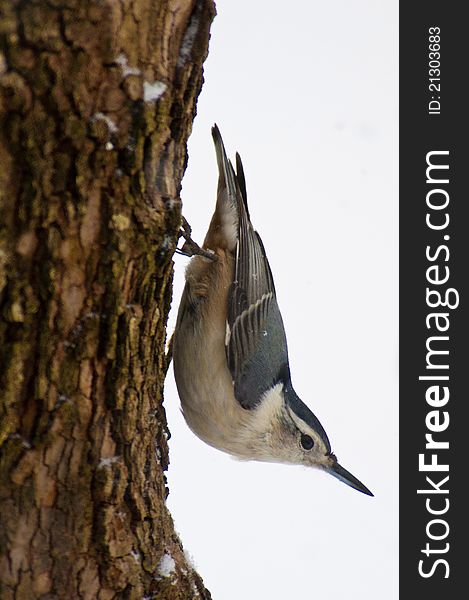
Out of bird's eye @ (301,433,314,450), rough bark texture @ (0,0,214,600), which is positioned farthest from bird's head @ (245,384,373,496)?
rough bark texture @ (0,0,214,600)

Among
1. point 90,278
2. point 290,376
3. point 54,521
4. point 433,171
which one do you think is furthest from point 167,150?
point 433,171

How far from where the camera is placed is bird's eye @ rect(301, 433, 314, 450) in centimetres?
324

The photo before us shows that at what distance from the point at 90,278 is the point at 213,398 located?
4.51ft

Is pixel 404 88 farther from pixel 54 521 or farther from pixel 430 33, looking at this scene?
pixel 54 521

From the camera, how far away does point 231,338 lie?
116 inches

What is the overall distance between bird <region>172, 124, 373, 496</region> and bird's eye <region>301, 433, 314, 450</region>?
11cm

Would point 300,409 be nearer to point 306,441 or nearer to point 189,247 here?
point 306,441

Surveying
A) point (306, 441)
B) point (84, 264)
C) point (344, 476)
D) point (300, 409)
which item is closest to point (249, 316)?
point (300, 409)

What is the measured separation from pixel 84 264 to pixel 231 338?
1.38 meters

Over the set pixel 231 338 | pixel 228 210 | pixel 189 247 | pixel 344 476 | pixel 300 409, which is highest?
pixel 228 210

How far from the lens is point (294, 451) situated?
128 inches

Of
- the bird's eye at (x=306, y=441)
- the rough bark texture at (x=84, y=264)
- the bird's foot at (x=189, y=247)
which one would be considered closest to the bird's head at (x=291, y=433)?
the bird's eye at (x=306, y=441)

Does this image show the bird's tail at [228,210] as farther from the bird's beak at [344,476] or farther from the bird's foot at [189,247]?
the bird's beak at [344,476]

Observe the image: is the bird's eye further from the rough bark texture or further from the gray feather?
the rough bark texture
